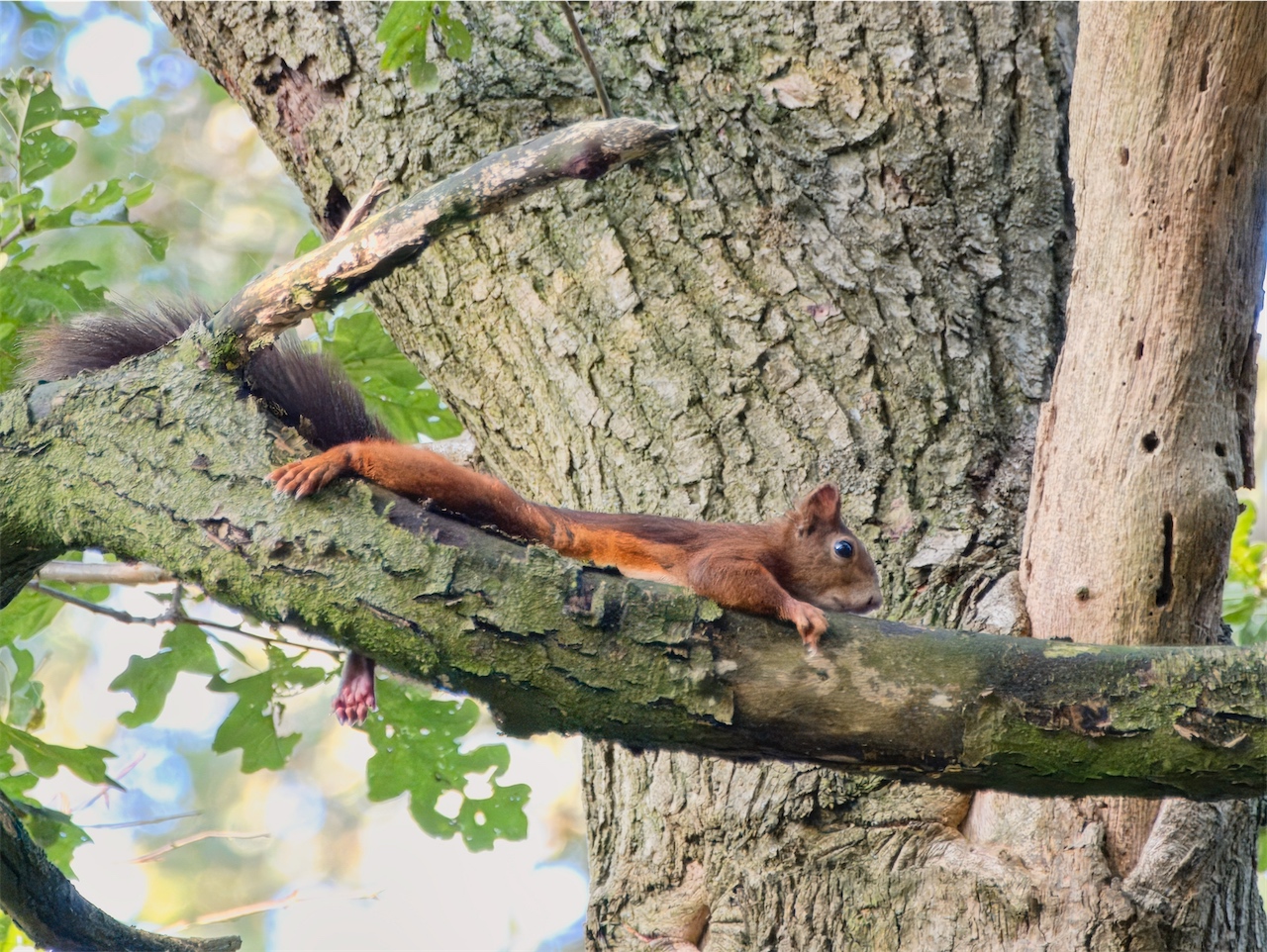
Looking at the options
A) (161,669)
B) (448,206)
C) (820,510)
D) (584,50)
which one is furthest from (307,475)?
(161,669)

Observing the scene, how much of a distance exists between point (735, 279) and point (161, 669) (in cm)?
200

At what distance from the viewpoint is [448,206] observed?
1.91 metres

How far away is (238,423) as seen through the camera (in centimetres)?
200

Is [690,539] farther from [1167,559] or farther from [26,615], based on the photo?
[26,615]

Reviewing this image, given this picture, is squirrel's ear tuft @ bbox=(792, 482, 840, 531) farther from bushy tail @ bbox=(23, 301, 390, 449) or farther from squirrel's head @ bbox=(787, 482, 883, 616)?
bushy tail @ bbox=(23, 301, 390, 449)

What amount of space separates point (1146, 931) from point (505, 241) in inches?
81.9

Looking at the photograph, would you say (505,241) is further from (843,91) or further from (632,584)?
(632,584)

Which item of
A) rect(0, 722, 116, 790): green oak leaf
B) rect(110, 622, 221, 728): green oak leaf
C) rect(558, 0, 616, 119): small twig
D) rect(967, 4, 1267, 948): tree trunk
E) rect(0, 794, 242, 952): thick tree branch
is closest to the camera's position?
rect(0, 794, 242, 952): thick tree branch

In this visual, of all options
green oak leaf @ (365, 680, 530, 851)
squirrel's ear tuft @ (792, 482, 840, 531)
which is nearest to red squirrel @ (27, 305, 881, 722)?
squirrel's ear tuft @ (792, 482, 840, 531)

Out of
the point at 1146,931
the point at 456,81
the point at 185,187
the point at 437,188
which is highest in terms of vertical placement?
the point at 185,187

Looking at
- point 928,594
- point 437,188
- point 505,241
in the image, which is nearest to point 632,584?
point 437,188

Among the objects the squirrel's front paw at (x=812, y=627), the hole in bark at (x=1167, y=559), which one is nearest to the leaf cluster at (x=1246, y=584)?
the hole in bark at (x=1167, y=559)

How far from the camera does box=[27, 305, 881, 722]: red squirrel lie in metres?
2.25

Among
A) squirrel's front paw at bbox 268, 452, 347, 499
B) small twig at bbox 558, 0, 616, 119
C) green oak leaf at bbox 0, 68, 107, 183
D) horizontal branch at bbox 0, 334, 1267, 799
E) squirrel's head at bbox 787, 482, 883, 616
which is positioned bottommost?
horizontal branch at bbox 0, 334, 1267, 799
